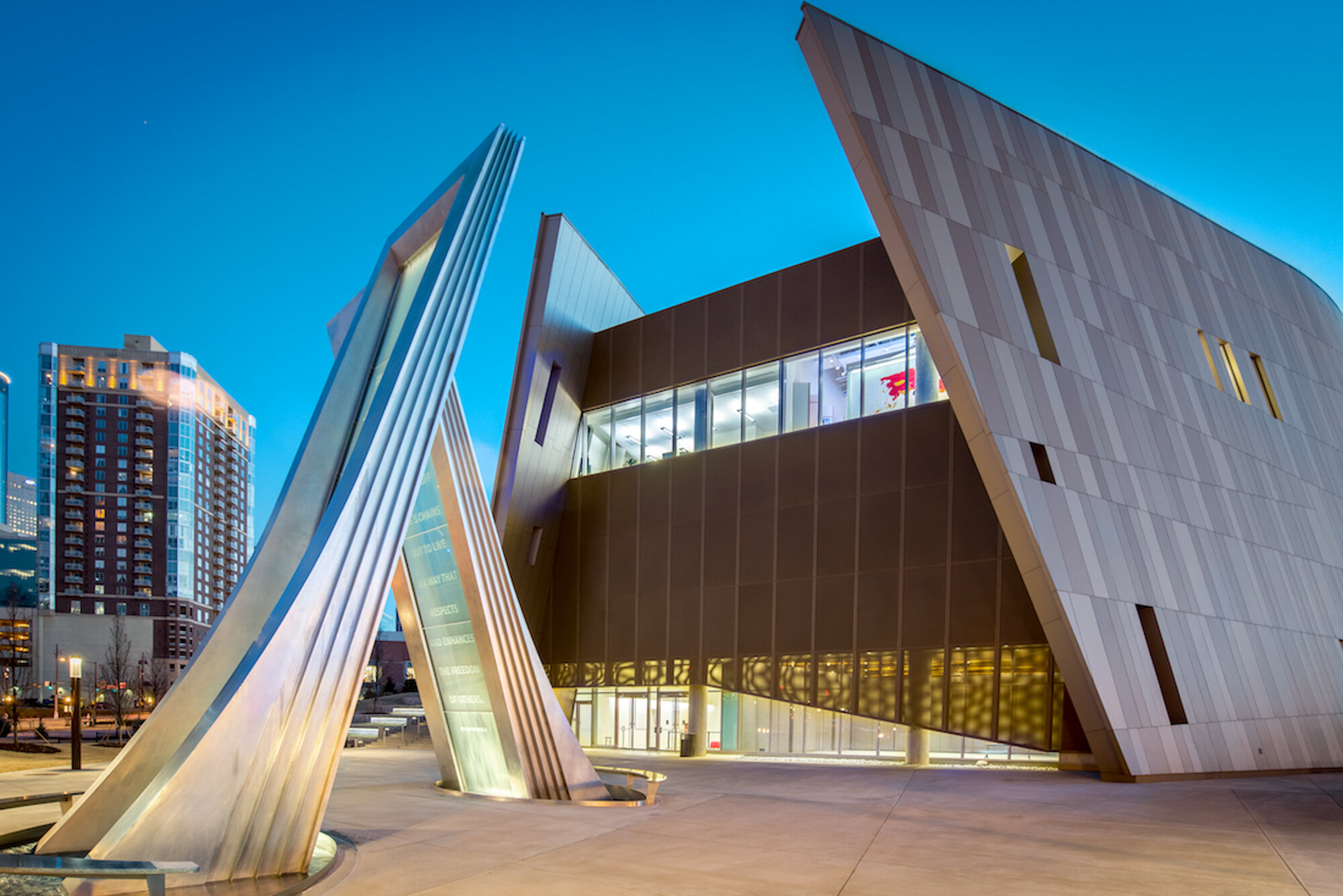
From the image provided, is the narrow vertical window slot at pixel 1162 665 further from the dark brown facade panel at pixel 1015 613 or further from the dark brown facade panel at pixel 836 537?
the dark brown facade panel at pixel 836 537

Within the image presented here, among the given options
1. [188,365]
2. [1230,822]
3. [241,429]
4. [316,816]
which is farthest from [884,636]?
[241,429]

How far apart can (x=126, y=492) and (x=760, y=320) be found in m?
137

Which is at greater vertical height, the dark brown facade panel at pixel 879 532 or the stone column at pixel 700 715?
the dark brown facade panel at pixel 879 532

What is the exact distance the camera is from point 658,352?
33812mm

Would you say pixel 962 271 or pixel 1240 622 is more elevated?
pixel 962 271

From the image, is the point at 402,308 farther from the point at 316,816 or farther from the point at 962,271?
the point at 962,271

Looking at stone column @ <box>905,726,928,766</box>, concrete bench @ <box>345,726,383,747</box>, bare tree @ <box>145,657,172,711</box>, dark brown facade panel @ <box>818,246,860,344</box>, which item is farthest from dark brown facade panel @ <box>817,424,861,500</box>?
bare tree @ <box>145,657,172,711</box>

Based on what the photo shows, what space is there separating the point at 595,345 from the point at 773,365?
27.6 feet

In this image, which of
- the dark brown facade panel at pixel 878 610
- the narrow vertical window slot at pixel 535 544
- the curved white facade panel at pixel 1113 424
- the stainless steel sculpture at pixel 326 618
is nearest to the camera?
Result: the stainless steel sculpture at pixel 326 618

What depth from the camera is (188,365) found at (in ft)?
486

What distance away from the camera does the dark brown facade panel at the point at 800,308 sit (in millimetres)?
29516

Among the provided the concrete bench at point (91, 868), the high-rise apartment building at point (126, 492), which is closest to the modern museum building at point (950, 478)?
Result: the concrete bench at point (91, 868)

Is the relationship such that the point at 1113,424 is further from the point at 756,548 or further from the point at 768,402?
the point at 756,548

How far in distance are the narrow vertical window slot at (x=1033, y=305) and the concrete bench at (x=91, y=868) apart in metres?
18.4
